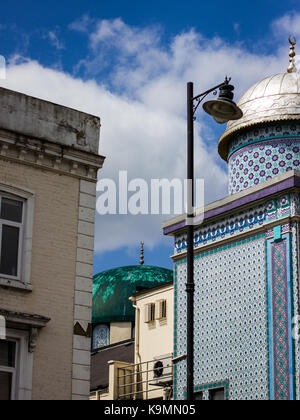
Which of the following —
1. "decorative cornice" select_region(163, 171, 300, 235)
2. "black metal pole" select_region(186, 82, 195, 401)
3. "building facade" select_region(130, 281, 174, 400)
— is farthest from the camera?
"building facade" select_region(130, 281, 174, 400)

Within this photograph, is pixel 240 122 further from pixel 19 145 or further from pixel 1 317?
pixel 1 317

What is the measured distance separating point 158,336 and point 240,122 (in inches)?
414

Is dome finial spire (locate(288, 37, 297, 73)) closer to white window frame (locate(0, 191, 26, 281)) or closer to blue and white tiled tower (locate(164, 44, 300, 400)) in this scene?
blue and white tiled tower (locate(164, 44, 300, 400))

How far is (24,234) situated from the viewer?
16219 millimetres

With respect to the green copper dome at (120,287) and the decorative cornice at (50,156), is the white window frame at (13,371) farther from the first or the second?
the green copper dome at (120,287)

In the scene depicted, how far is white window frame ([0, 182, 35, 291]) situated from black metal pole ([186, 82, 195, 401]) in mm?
3006

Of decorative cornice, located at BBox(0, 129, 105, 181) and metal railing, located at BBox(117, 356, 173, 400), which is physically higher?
decorative cornice, located at BBox(0, 129, 105, 181)

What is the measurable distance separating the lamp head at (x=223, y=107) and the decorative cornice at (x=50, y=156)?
2554mm

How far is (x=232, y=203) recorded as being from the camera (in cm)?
2400

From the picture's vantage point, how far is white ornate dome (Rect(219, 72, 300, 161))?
87.3 feet

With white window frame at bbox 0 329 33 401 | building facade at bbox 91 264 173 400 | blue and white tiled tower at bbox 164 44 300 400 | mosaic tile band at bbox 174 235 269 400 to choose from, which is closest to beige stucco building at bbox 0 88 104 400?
white window frame at bbox 0 329 33 401

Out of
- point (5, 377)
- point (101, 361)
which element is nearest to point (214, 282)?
point (5, 377)

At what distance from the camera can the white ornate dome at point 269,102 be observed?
26.6m
